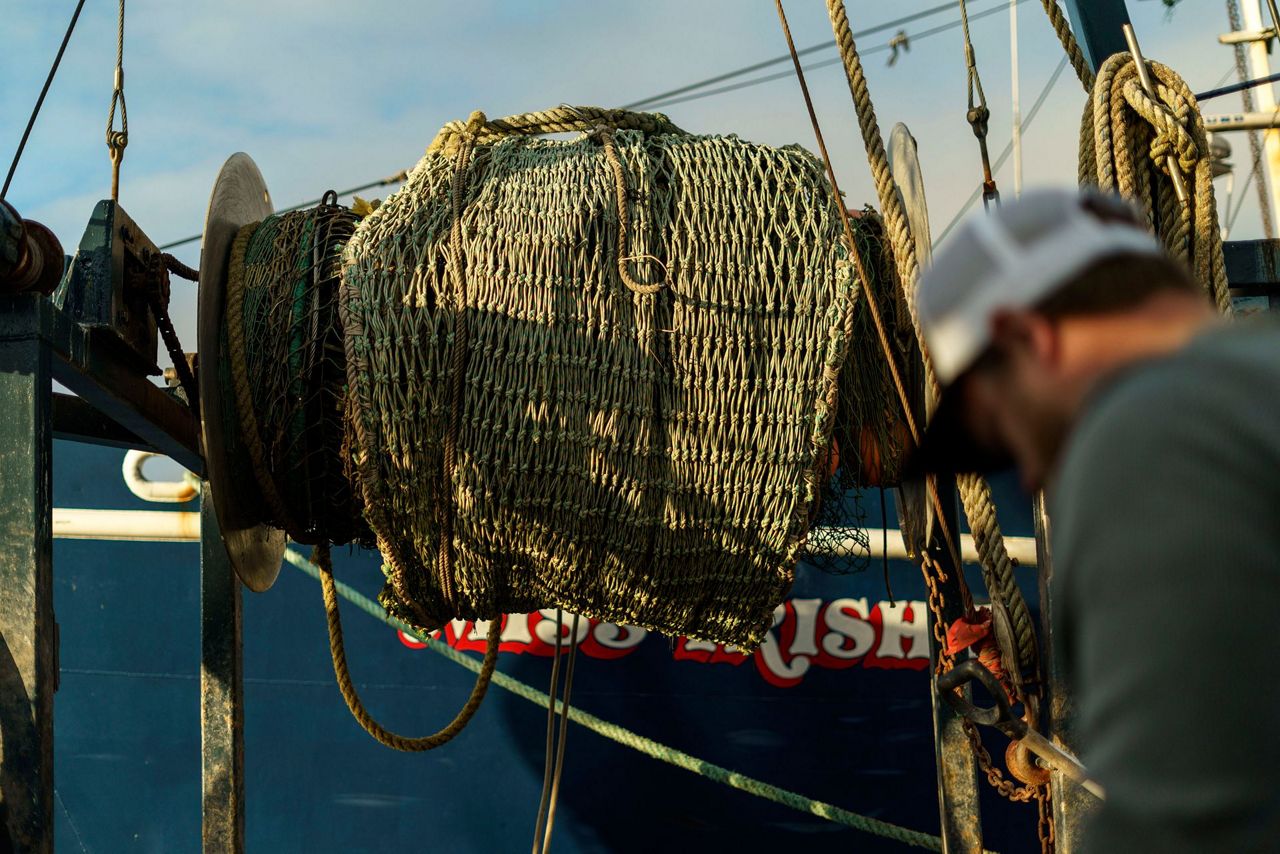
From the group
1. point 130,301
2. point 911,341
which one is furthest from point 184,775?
point 911,341

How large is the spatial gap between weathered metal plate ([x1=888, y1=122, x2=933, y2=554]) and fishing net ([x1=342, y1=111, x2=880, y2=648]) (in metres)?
0.26

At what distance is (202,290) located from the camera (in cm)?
301

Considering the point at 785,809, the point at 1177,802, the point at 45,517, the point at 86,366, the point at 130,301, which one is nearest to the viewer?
the point at 1177,802

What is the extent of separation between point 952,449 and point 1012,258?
223 mm

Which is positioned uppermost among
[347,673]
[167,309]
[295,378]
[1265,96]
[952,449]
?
[1265,96]

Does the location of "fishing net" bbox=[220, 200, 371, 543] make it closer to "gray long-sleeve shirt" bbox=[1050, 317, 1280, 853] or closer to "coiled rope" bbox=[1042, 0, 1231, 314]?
"coiled rope" bbox=[1042, 0, 1231, 314]

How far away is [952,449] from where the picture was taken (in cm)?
117

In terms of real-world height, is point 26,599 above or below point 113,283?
below

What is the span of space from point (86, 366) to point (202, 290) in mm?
316

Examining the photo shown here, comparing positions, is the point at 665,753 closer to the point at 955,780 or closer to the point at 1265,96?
the point at 955,780

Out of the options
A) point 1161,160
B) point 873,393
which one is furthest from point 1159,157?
point 873,393

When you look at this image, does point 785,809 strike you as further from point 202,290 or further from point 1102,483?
point 1102,483

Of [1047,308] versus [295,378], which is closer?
[1047,308]

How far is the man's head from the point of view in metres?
0.99
